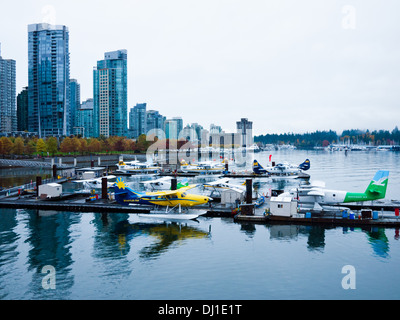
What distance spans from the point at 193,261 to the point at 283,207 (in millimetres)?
13610

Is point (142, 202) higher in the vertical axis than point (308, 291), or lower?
higher

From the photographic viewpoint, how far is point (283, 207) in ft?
112

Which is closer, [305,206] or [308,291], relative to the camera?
[308,291]

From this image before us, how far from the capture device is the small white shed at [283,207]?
33.8 metres

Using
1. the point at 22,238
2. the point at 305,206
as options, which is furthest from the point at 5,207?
the point at 305,206

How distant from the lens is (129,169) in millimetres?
85938

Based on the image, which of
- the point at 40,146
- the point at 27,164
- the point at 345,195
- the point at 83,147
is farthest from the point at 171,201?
the point at 83,147

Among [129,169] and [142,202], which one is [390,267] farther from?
[129,169]

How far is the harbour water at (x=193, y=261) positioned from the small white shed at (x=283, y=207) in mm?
1771

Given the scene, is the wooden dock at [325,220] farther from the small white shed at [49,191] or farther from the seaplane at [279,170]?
the seaplane at [279,170]

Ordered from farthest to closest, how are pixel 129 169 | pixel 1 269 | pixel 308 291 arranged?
pixel 129 169, pixel 1 269, pixel 308 291
